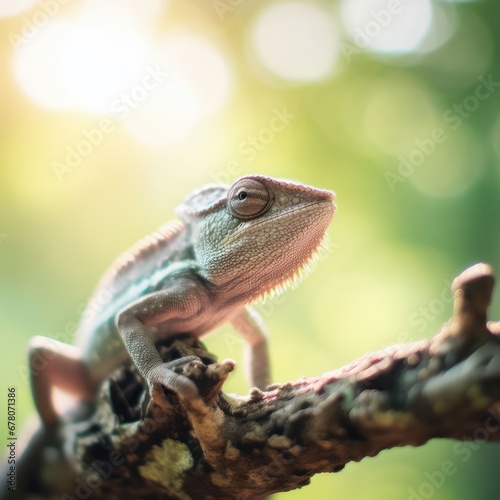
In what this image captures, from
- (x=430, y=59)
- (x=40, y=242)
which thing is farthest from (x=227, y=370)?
(x=430, y=59)

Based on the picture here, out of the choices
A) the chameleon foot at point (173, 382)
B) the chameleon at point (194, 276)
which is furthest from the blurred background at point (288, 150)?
the chameleon foot at point (173, 382)

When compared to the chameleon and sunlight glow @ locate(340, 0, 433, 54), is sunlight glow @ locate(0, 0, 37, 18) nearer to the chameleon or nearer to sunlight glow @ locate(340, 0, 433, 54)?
the chameleon

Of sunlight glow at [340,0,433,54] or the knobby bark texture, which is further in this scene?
sunlight glow at [340,0,433,54]

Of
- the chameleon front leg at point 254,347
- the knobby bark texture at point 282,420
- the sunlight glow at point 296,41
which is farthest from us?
the sunlight glow at point 296,41

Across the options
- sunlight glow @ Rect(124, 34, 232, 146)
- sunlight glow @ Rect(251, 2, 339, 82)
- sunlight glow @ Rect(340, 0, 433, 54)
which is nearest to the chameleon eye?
sunlight glow @ Rect(124, 34, 232, 146)

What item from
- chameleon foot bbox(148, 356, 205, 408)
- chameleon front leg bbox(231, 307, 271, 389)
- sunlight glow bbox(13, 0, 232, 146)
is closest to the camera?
chameleon foot bbox(148, 356, 205, 408)

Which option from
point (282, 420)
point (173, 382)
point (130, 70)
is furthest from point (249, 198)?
point (130, 70)

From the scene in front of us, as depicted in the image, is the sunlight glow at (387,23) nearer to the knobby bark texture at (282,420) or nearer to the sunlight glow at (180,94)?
the sunlight glow at (180,94)
